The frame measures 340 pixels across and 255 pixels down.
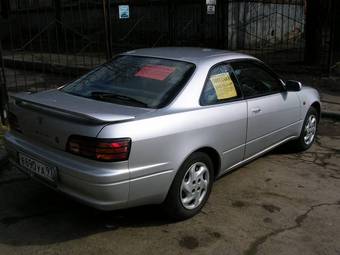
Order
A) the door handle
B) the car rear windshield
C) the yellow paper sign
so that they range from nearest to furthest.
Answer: the car rear windshield, the yellow paper sign, the door handle

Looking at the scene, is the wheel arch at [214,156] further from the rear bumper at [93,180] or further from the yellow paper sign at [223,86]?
the rear bumper at [93,180]

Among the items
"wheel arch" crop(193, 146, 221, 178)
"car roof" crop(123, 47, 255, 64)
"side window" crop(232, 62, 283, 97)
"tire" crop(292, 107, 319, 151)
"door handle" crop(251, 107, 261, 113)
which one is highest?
"car roof" crop(123, 47, 255, 64)

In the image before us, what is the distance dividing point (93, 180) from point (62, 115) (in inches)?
24.1

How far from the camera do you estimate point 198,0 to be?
15695 mm

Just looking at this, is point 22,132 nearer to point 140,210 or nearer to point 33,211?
point 33,211

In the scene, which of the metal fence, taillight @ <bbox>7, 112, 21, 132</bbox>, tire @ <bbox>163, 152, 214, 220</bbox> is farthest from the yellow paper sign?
the metal fence

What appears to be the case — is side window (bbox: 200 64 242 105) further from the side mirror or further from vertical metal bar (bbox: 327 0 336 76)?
vertical metal bar (bbox: 327 0 336 76)

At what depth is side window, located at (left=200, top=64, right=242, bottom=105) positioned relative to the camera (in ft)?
13.6

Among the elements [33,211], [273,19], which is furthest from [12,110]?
[273,19]

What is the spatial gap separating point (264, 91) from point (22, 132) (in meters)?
2.51

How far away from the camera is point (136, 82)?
161 inches

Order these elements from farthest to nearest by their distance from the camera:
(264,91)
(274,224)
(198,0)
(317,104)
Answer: (198,0), (317,104), (264,91), (274,224)

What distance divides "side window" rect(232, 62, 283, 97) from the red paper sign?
0.80 m

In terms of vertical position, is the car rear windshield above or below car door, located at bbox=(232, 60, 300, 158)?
above
